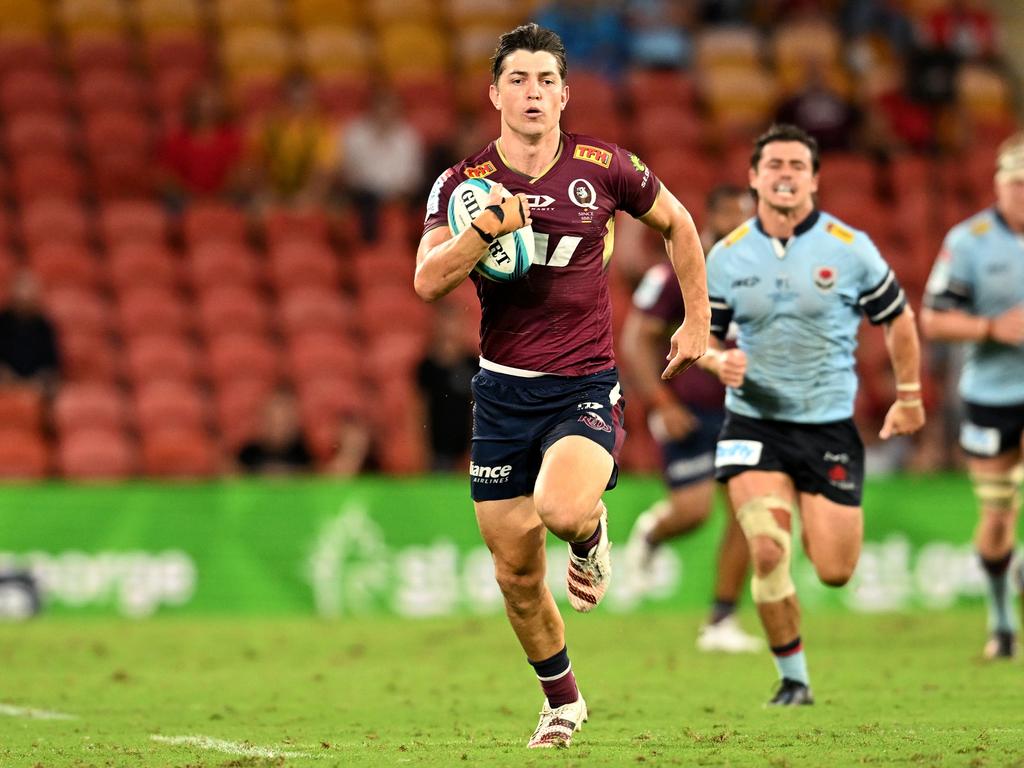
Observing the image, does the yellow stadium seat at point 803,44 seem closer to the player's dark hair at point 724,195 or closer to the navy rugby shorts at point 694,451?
the navy rugby shorts at point 694,451

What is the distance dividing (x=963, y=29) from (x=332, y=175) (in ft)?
24.1

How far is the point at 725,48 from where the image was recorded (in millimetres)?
19031

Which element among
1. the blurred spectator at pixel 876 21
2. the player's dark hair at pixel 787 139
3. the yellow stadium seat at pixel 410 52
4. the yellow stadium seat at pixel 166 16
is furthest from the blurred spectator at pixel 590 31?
the player's dark hair at pixel 787 139

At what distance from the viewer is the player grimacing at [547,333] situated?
21.8 feet

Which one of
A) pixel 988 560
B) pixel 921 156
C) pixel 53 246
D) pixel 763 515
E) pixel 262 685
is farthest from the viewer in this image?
pixel 921 156

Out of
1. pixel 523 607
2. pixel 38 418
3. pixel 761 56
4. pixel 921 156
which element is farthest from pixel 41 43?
pixel 523 607

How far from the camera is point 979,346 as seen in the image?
10250 millimetres

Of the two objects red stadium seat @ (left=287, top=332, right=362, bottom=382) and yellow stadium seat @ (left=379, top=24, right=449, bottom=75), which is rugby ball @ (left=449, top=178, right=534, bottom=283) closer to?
red stadium seat @ (left=287, top=332, right=362, bottom=382)

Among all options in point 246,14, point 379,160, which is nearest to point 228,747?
point 379,160

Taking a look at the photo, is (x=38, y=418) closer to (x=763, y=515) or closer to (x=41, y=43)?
(x=41, y=43)

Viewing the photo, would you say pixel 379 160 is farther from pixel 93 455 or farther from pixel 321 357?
pixel 93 455

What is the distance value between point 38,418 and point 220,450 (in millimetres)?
1640

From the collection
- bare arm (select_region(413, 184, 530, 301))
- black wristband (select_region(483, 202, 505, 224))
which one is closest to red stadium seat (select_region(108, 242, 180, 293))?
bare arm (select_region(413, 184, 530, 301))

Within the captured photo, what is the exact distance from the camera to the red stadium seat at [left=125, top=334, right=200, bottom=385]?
16109mm
